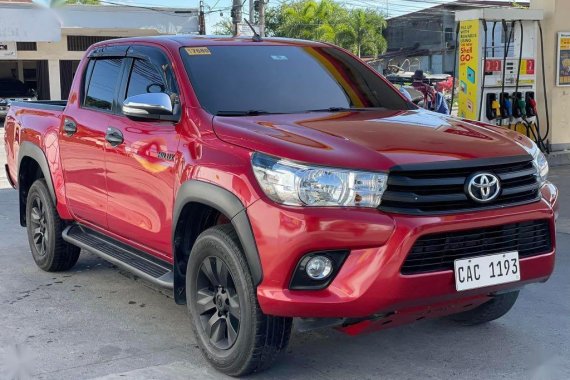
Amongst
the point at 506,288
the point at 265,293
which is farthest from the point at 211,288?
the point at 506,288

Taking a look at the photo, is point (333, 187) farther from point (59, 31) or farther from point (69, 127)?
point (59, 31)

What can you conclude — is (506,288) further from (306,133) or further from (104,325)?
(104,325)

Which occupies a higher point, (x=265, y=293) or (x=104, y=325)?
(x=265, y=293)

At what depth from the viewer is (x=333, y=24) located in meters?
43.5

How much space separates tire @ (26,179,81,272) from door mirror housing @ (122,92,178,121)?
6.54 feet

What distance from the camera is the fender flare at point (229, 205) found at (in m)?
3.67

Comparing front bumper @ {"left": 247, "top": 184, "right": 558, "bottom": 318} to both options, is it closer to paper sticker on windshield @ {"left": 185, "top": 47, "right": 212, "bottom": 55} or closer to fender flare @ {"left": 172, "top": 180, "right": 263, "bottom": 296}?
fender flare @ {"left": 172, "top": 180, "right": 263, "bottom": 296}

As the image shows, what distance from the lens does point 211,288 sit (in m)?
4.18

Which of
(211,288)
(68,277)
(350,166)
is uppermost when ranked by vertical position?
(350,166)

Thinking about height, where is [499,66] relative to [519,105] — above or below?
above

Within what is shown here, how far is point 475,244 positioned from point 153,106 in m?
1.94

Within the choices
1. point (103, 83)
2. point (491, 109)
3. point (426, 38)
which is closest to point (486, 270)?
point (103, 83)

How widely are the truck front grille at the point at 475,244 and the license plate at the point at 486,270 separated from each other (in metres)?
0.03

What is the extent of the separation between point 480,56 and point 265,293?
332 inches
